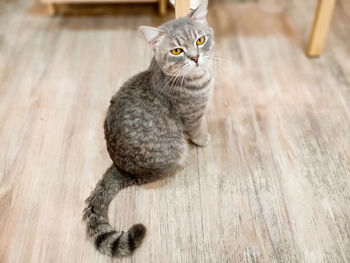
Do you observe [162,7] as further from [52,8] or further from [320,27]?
[320,27]

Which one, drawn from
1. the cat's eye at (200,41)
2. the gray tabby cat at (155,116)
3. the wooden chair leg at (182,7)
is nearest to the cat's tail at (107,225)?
the gray tabby cat at (155,116)

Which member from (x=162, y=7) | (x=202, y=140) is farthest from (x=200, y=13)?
(x=162, y=7)

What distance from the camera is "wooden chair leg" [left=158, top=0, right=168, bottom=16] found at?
6.78 ft

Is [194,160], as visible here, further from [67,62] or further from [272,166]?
[67,62]

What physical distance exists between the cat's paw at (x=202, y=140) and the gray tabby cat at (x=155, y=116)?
135 millimetres

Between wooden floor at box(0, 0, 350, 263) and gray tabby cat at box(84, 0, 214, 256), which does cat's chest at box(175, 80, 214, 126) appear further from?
wooden floor at box(0, 0, 350, 263)

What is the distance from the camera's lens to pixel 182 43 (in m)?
1.13

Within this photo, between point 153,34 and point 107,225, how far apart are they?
29.0 inches

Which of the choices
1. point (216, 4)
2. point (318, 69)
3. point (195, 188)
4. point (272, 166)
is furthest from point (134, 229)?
Answer: point (216, 4)

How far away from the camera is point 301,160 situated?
4.63 feet

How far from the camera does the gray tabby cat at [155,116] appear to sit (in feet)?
3.75

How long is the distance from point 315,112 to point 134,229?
107 centimetres

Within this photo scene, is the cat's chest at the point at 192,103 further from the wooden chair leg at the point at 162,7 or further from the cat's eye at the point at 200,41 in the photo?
the wooden chair leg at the point at 162,7

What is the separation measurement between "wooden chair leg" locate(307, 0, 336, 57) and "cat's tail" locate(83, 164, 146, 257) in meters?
1.28
